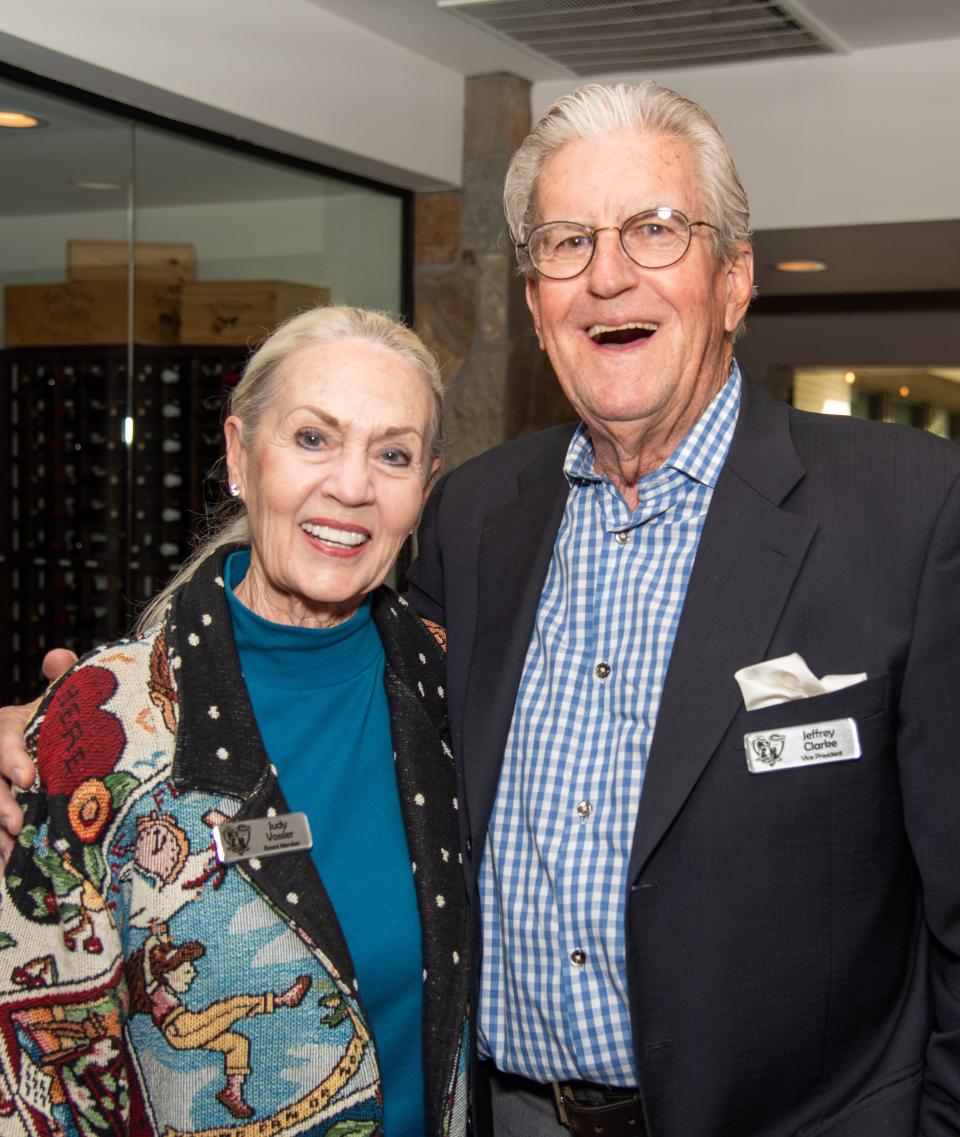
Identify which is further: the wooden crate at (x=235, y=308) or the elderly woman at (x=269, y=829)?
the wooden crate at (x=235, y=308)

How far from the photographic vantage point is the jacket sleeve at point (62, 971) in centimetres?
143

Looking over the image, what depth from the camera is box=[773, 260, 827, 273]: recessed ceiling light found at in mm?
4684

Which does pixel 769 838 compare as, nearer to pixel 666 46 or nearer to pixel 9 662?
pixel 9 662

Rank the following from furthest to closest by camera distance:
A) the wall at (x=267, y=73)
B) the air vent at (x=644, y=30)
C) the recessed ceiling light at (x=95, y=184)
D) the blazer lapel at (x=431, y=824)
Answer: the air vent at (x=644, y=30)
the recessed ceiling light at (x=95, y=184)
the wall at (x=267, y=73)
the blazer lapel at (x=431, y=824)

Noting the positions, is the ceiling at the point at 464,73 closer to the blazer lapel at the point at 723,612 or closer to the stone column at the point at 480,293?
the stone column at the point at 480,293

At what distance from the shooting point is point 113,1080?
1490mm

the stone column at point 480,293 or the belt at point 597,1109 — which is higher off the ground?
the stone column at point 480,293

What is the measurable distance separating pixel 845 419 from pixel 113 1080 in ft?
4.04

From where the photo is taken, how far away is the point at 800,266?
4.72 metres

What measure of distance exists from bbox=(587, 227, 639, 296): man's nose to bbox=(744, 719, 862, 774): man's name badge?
0.63m

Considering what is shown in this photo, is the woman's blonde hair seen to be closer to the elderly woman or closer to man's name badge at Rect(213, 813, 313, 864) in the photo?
the elderly woman

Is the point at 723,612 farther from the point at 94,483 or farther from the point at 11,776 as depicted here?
the point at 94,483

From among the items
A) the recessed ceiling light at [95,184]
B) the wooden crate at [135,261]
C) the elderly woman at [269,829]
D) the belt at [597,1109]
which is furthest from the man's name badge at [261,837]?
the recessed ceiling light at [95,184]

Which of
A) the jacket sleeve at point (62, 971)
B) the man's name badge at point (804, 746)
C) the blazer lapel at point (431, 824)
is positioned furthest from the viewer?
the blazer lapel at point (431, 824)
